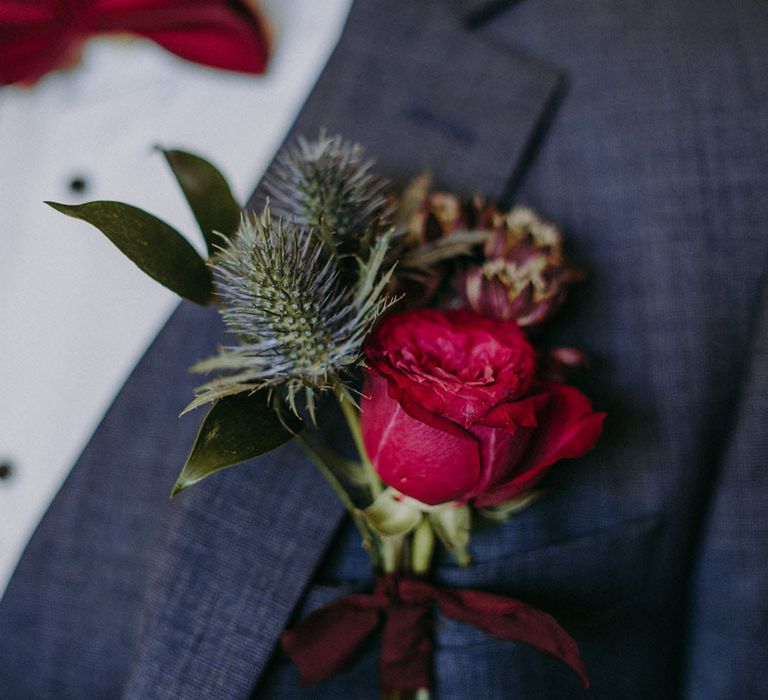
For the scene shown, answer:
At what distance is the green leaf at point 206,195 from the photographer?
1.51ft

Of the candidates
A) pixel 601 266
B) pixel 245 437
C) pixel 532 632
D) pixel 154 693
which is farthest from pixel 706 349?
pixel 154 693

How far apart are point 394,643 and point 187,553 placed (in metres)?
0.17

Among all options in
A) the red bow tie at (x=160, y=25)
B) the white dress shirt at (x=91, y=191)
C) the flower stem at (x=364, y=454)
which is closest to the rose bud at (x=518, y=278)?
the flower stem at (x=364, y=454)

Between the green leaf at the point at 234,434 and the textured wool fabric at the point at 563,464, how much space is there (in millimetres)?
159

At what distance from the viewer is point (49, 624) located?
2.04 ft

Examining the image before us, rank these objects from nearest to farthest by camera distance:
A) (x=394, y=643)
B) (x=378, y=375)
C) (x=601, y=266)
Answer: (x=378, y=375), (x=394, y=643), (x=601, y=266)

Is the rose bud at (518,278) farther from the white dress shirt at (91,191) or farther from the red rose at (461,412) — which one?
the white dress shirt at (91,191)

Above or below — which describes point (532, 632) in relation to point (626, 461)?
below

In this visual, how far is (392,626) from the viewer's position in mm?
522

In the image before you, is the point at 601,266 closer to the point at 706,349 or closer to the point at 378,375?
the point at 706,349

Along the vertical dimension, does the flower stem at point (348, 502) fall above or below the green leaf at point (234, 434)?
below

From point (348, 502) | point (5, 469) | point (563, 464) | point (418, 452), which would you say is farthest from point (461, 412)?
point (5, 469)

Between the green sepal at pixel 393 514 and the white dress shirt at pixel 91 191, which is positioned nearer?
the green sepal at pixel 393 514

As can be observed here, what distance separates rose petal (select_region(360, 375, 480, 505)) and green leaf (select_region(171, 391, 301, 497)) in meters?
0.05
